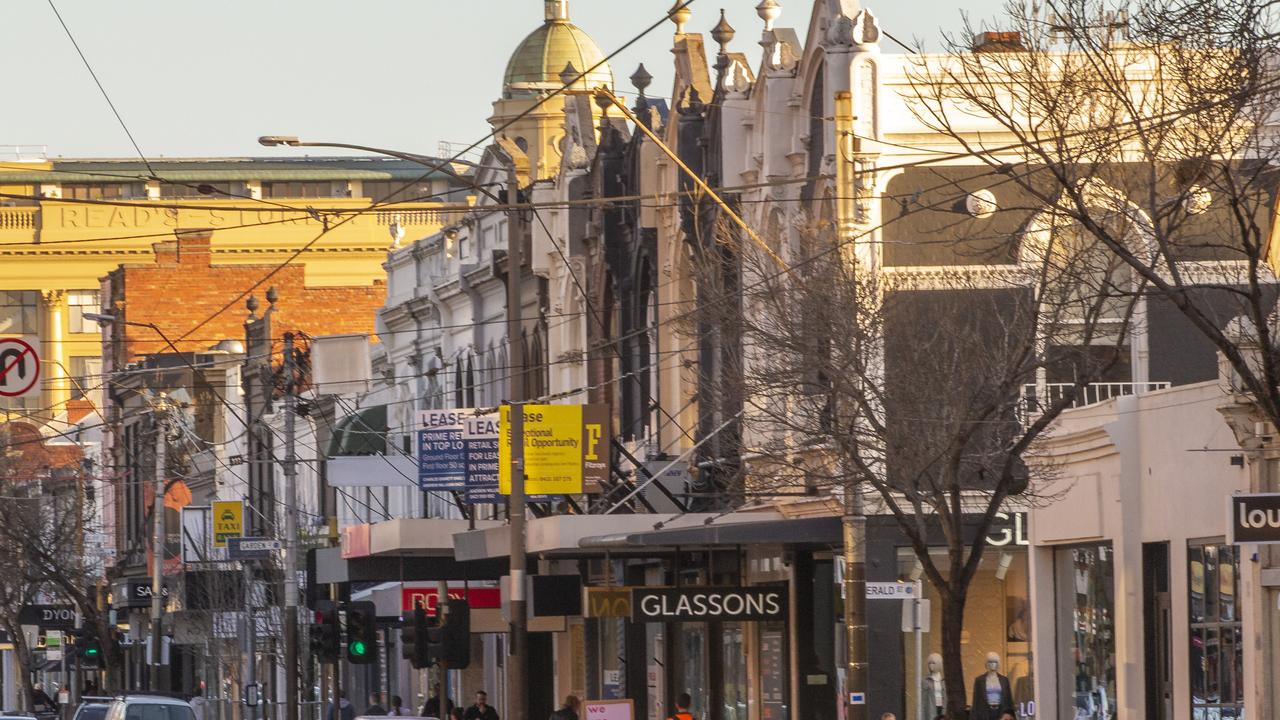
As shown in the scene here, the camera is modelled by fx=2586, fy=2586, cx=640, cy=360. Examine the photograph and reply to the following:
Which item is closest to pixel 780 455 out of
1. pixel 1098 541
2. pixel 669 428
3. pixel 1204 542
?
pixel 1098 541

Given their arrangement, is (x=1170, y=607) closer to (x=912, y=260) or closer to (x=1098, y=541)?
(x=1098, y=541)

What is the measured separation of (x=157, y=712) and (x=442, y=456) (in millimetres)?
6835

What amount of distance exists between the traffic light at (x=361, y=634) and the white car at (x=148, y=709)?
3120mm

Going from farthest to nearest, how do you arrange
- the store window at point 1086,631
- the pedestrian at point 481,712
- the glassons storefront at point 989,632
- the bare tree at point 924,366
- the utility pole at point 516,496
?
1. the pedestrian at point 481,712
2. the glassons storefront at point 989,632
3. the utility pole at point 516,496
4. the store window at point 1086,631
5. the bare tree at point 924,366

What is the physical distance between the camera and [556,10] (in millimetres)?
67938

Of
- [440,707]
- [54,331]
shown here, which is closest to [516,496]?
[440,707]

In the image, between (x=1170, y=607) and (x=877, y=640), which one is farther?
(x=877, y=640)

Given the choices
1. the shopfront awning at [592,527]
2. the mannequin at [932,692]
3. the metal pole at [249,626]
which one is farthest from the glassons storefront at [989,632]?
the metal pole at [249,626]

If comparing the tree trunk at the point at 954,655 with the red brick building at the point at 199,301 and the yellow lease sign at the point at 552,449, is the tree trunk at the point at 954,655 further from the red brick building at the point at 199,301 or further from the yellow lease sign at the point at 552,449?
the red brick building at the point at 199,301

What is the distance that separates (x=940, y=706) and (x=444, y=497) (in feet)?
65.2

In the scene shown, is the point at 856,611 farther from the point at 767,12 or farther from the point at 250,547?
the point at 250,547

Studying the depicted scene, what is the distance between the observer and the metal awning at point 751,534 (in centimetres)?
Result: 3306

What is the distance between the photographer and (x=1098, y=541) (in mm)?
29250

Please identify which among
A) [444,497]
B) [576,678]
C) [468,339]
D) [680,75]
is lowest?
[576,678]
